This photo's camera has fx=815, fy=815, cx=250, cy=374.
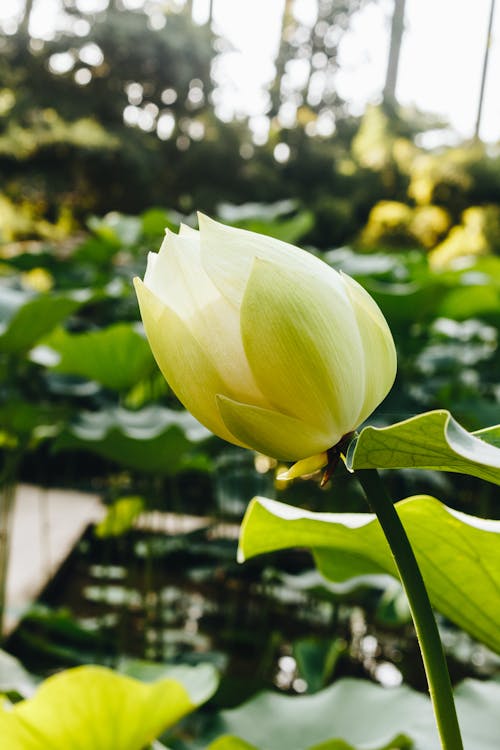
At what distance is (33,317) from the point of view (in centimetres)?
112

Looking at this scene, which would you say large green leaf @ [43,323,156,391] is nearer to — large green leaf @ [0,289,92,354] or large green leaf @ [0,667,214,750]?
large green leaf @ [0,289,92,354]

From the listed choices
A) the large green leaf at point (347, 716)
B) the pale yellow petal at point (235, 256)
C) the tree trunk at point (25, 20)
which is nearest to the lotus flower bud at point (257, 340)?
the pale yellow petal at point (235, 256)

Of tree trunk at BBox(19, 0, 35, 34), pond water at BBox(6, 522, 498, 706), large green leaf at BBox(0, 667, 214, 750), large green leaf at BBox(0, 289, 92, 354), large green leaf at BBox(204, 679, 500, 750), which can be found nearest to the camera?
large green leaf at BBox(0, 667, 214, 750)

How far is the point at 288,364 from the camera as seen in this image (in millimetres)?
246

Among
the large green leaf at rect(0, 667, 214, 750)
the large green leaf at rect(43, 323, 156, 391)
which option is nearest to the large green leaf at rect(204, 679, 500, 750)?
the large green leaf at rect(0, 667, 214, 750)

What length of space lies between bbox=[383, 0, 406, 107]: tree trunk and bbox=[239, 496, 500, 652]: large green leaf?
12702mm

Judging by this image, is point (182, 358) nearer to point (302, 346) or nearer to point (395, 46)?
point (302, 346)

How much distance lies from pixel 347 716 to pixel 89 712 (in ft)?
1.13

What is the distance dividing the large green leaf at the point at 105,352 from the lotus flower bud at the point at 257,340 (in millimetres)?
917

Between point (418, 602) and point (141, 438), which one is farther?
point (141, 438)

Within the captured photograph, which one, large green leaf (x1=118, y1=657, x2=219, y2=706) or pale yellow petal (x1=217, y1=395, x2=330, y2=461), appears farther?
large green leaf (x1=118, y1=657, x2=219, y2=706)

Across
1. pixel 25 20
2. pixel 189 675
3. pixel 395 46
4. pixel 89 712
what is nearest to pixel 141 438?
pixel 189 675

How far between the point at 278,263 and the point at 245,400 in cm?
4

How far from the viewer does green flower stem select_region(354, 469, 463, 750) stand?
0.24m
